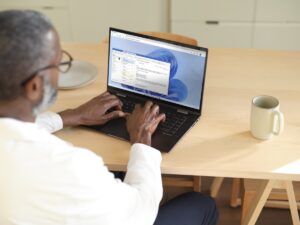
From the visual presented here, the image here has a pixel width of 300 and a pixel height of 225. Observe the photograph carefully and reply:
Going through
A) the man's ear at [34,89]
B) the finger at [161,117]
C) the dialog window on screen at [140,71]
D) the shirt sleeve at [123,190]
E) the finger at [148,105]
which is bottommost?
the shirt sleeve at [123,190]

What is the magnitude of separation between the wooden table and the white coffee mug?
0.03m

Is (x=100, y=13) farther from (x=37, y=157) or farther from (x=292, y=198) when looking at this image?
(x=37, y=157)

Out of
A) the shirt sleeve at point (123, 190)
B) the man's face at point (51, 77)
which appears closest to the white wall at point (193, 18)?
the shirt sleeve at point (123, 190)

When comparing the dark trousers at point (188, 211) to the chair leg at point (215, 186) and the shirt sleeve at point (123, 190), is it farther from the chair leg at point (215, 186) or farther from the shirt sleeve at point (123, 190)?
the chair leg at point (215, 186)

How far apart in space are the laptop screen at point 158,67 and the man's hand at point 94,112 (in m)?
0.09

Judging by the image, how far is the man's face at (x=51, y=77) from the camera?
3.14 ft

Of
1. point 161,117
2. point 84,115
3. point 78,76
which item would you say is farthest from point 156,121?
point 78,76

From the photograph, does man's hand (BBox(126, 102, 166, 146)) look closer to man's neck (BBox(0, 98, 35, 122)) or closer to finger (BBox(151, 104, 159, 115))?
finger (BBox(151, 104, 159, 115))

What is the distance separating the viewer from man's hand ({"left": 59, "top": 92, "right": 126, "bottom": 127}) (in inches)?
57.5

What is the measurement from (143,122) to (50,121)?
30cm

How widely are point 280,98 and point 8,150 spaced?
3.22 feet

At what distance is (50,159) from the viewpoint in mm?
975

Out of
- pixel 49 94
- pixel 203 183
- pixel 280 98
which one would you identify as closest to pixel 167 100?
pixel 280 98

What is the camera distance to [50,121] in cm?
144
